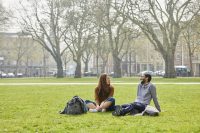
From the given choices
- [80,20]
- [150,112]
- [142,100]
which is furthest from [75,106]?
[80,20]

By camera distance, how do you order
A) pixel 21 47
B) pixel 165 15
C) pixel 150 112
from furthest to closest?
pixel 21 47 < pixel 165 15 < pixel 150 112

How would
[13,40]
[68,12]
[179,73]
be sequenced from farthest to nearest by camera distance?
[13,40] → [179,73] → [68,12]

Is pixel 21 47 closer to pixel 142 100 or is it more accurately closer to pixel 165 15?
pixel 165 15

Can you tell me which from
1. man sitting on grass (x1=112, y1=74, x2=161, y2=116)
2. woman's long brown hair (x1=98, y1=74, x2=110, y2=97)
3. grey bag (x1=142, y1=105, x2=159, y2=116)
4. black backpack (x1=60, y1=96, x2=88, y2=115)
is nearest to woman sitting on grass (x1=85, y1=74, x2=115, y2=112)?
woman's long brown hair (x1=98, y1=74, x2=110, y2=97)

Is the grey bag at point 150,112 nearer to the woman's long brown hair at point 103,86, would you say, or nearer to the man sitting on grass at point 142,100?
the man sitting on grass at point 142,100

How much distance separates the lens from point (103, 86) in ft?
37.1

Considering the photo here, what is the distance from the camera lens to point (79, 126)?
817cm

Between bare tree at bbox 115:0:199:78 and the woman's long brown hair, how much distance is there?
33260 mm

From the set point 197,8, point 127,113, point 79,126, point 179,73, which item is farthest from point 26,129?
point 179,73

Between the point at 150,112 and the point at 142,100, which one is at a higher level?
the point at 142,100

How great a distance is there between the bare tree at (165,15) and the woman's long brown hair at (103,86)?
1309 inches

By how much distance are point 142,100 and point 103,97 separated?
1322 mm

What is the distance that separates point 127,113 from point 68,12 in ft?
151

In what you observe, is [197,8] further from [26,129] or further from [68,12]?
[26,129]
